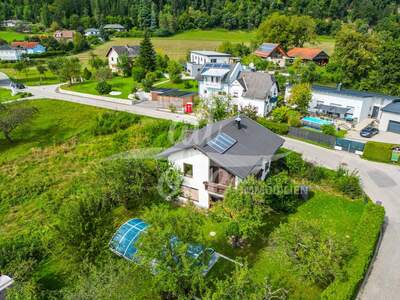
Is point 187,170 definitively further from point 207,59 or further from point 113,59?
point 113,59

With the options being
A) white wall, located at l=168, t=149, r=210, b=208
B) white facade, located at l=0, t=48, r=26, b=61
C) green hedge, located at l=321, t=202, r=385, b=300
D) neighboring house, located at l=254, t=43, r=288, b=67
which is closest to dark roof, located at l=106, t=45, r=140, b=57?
neighboring house, located at l=254, t=43, r=288, b=67

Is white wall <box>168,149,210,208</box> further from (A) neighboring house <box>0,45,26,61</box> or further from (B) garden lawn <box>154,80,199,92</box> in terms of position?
(A) neighboring house <box>0,45,26,61</box>

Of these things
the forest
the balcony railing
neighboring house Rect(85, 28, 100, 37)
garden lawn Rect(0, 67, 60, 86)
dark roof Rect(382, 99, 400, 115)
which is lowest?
garden lawn Rect(0, 67, 60, 86)

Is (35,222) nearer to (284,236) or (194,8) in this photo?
(284,236)

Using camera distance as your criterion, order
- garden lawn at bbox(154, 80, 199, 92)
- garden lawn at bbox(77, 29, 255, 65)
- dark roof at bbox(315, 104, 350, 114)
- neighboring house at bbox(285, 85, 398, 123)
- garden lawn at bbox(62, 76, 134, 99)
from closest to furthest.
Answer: neighboring house at bbox(285, 85, 398, 123) < dark roof at bbox(315, 104, 350, 114) < garden lawn at bbox(62, 76, 134, 99) < garden lawn at bbox(154, 80, 199, 92) < garden lawn at bbox(77, 29, 255, 65)

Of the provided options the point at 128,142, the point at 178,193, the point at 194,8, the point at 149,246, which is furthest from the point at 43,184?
the point at 194,8

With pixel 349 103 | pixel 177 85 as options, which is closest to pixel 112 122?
pixel 177 85

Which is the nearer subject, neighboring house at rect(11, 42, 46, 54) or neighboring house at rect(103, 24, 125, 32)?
neighboring house at rect(11, 42, 46, 54)

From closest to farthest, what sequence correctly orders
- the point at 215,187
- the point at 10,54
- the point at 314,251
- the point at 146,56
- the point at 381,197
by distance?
1. the point at 314,251
2. the point at 215,187
3. the point at 381,197
4. the point at 146,56
5. the point at 10,54
